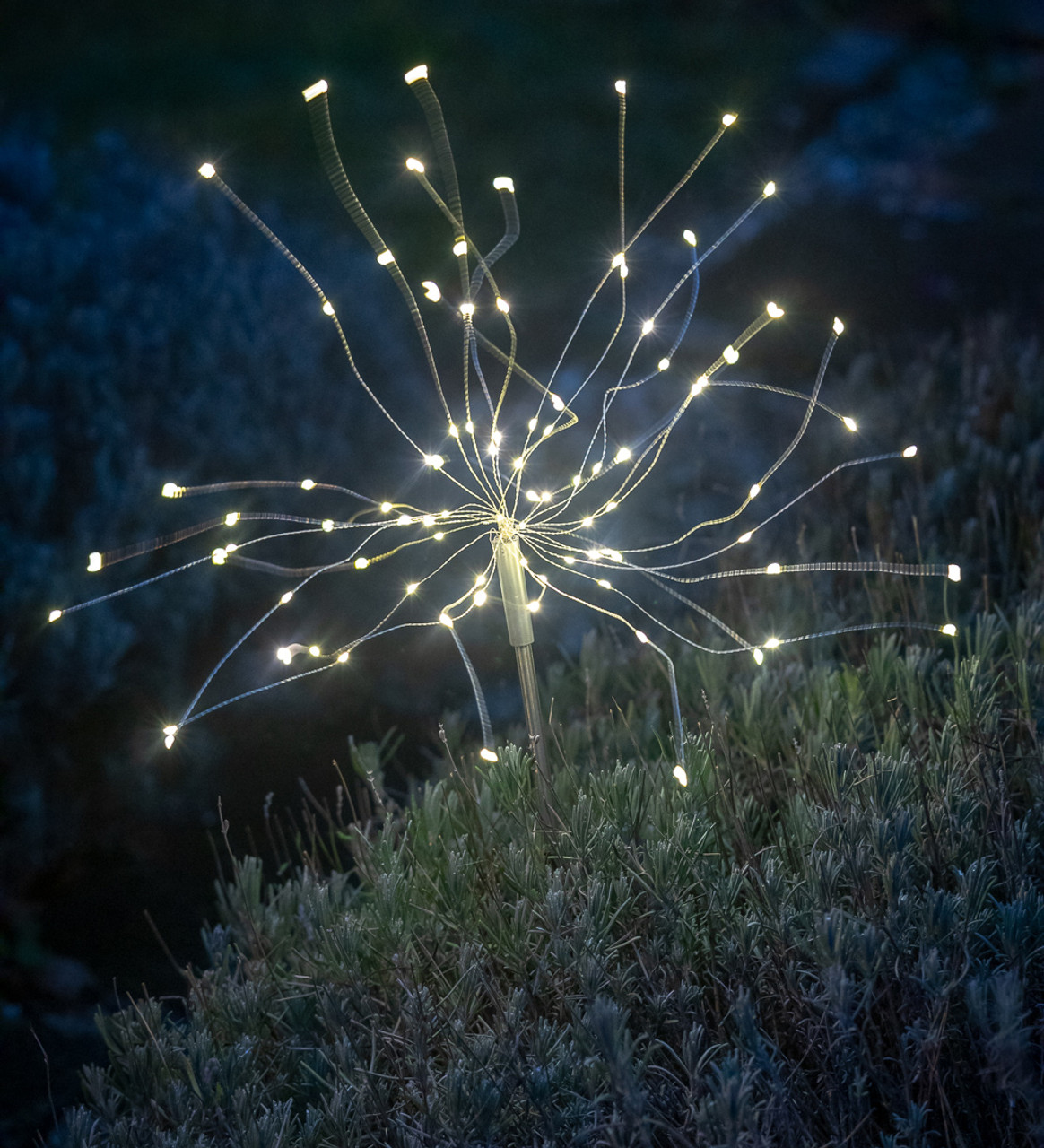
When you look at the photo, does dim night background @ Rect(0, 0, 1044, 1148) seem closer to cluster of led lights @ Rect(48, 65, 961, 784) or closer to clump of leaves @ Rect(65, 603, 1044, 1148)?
cluster of led lights @ Rect(48, 65, 961, 784)

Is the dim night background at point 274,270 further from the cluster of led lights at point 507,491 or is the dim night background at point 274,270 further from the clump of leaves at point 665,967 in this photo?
the clump of leaves at point 665,967

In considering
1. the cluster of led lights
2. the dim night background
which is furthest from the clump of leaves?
the dim night background

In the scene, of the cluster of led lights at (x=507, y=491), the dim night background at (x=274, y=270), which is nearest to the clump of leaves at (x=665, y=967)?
the cluster of led lights at (x=507, y=491)

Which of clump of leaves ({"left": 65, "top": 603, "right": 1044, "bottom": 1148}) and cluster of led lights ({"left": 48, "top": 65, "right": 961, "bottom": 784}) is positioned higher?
cluster of led lights ({"left": 48, "top": 65, "right": 961, "bottom": 784})

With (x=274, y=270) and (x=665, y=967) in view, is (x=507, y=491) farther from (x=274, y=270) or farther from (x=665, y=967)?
(x=274, y=270)

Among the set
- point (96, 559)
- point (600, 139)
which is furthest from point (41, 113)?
point (96, 559)

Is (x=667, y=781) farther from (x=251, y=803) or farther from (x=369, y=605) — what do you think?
(x=369, y=605)

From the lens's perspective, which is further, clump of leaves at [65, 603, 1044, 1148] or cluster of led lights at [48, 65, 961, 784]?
cluster of led lights at [48, 65, 961, 784]
